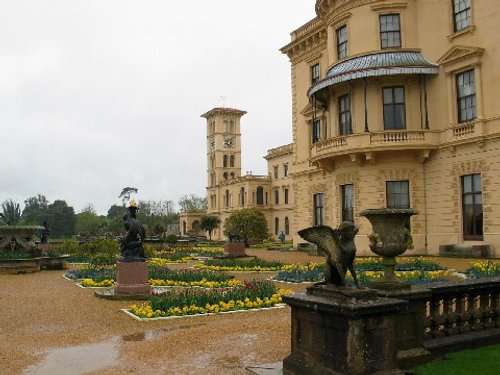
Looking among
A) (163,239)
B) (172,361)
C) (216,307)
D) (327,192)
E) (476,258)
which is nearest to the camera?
(172,361)

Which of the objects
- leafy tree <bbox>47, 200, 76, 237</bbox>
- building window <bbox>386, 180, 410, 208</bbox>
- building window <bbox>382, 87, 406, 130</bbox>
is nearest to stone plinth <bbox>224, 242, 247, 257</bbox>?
building window <bbox>386, 180, 410, 208</bbox>

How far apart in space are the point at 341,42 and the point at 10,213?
20.4 metres

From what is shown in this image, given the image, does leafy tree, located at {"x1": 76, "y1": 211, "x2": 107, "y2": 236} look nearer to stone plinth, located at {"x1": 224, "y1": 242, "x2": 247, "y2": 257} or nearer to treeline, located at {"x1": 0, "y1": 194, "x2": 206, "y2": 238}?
treeline, located at {"x1": 0, "y1": 194, "x2": 206, "y2": 238}

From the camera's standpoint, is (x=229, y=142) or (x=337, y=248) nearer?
(x=337, y=248)

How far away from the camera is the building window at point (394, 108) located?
26.1 meters

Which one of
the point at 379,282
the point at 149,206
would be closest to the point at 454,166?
the point at 379,282

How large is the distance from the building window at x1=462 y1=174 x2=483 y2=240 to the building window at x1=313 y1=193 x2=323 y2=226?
9.77 meters

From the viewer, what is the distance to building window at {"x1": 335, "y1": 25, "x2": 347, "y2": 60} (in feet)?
91.5

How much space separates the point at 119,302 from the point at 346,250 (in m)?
8.31

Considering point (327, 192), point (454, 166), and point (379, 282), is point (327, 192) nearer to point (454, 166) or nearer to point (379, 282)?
point (454, 166)

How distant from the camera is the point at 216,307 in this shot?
1092 centimetres

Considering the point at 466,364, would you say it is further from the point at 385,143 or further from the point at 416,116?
the point at 416,116

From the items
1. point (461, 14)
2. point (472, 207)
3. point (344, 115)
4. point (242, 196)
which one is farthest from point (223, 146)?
point (472, 207)

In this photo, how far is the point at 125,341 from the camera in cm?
852
